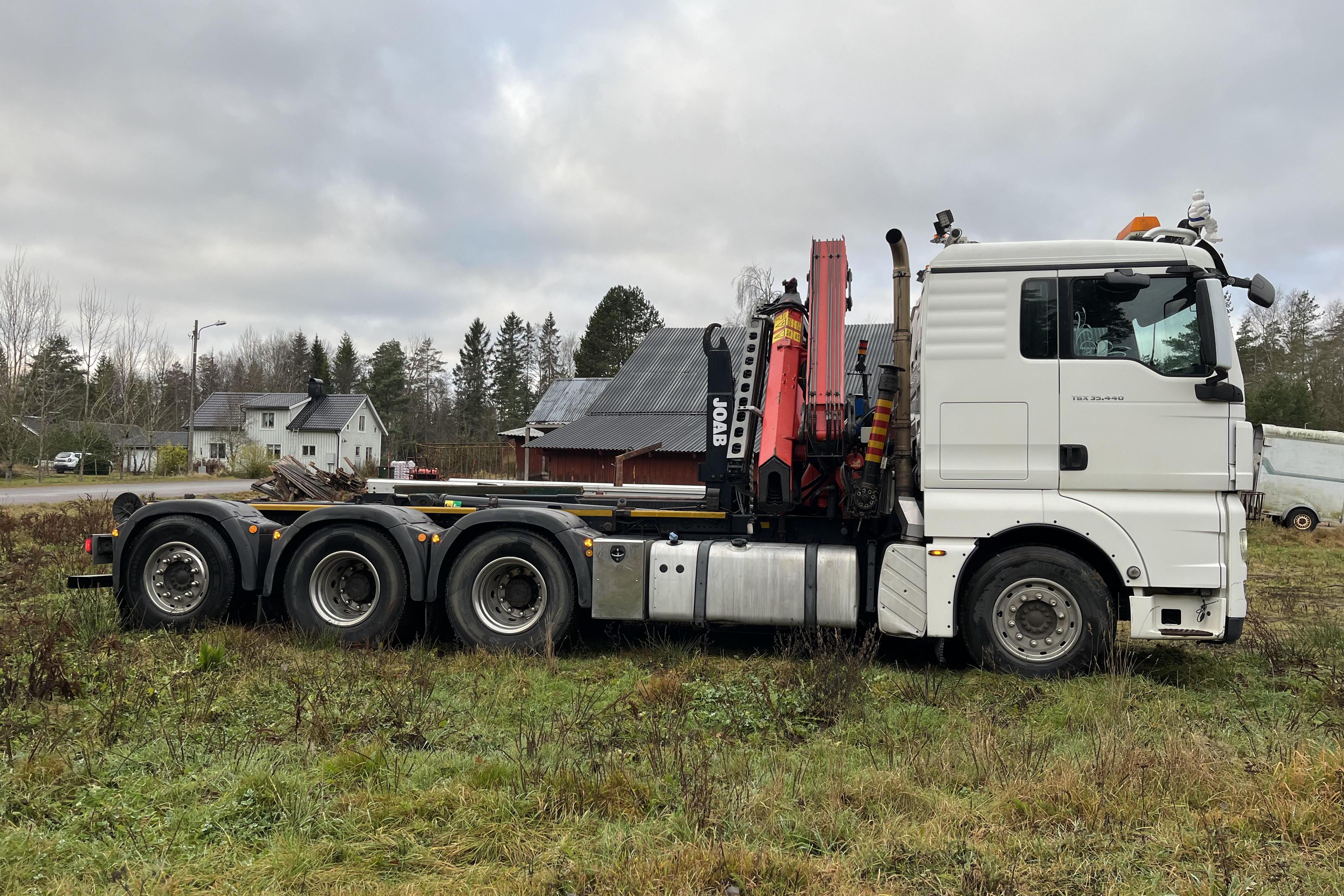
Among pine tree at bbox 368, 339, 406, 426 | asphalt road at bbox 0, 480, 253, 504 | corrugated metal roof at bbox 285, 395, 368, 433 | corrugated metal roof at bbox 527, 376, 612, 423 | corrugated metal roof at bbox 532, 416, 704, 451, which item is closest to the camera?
asphalt road at bbox 0, 480, 253, 504

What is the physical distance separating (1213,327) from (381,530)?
6.73 m

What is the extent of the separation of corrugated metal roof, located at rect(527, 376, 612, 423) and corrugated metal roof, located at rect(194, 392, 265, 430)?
31936 mm

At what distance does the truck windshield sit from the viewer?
603cm

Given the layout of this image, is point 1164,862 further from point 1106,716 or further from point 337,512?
point 337,512

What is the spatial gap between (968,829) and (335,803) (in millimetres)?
2843

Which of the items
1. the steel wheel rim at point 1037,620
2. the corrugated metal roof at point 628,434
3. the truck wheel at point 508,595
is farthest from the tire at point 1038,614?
the corrugated metal roof at point 628,434

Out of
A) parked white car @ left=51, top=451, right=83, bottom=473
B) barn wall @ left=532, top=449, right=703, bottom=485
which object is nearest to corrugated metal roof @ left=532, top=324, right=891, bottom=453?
barn wall @ left=532, top=449, right=703, bottom=485

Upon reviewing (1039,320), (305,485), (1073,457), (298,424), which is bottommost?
(305,485)

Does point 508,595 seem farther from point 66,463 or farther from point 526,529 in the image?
point 66,463

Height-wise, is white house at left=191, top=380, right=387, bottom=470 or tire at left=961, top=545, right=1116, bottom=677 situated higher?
white house at left=191, top=380, right=387, bottom=470

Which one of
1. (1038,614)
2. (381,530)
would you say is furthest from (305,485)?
(1038,614)

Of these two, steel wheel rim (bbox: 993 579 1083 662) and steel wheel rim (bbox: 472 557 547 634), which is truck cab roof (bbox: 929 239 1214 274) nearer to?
steel wheel rim (bbox: 993 579 1083 662)

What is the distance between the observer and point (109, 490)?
2741 cm

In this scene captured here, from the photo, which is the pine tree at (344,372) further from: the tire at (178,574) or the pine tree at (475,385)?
the tire at (178,574)
